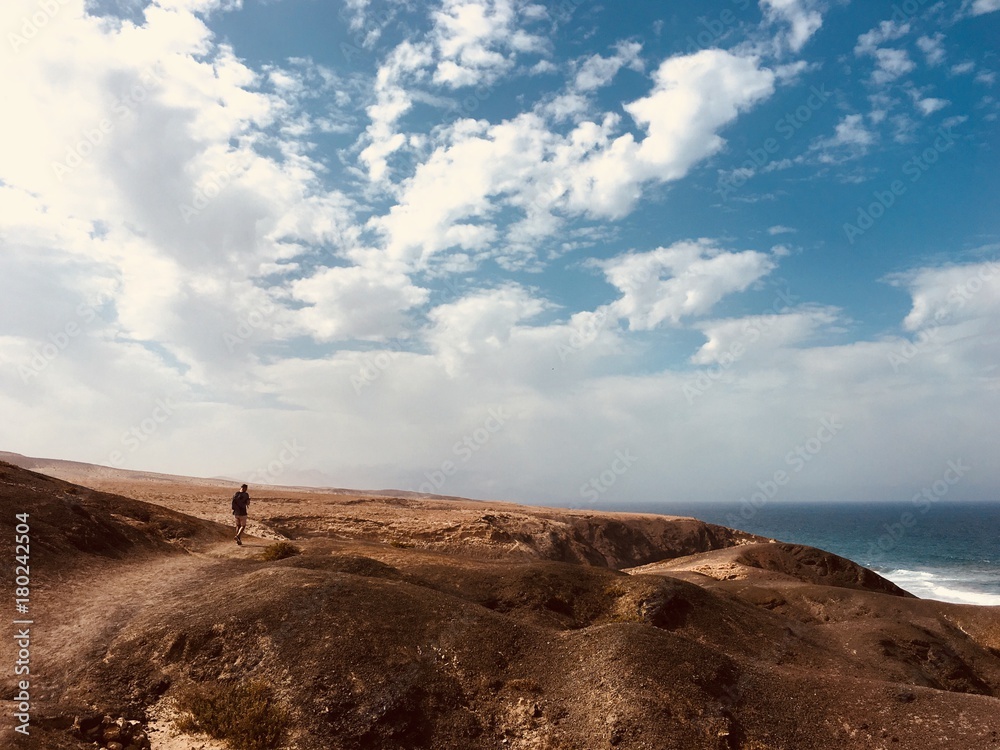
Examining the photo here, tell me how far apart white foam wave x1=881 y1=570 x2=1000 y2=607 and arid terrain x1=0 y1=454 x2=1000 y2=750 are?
44.3m

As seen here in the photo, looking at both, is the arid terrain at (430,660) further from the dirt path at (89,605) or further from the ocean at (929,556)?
the ocean at (929,556)

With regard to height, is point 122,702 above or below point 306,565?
below

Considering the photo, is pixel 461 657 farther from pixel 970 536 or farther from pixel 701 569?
pixel 970 536

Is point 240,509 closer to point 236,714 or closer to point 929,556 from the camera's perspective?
point 236,714

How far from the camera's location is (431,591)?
1756cm

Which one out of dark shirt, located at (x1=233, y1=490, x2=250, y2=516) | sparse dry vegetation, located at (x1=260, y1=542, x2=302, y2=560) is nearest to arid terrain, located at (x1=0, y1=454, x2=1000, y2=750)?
sparse dry vegetation, located at (x1=260, y1=542, x2=302, y2=560)

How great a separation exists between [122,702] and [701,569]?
3316 cm

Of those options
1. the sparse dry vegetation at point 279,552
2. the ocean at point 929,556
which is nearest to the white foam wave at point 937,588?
the ocean at point 929,556

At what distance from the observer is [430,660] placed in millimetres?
14133

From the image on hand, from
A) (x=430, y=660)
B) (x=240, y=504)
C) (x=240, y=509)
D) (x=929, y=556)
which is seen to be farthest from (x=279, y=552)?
(x=929, y=556)

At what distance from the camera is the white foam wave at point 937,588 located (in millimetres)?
57906

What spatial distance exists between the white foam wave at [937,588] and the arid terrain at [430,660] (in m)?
44.3

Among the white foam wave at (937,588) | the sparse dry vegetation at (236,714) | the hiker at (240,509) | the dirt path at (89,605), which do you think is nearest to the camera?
the sparse dry vegetation at (236,714)

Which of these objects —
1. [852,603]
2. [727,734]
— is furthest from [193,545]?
[852,603]
